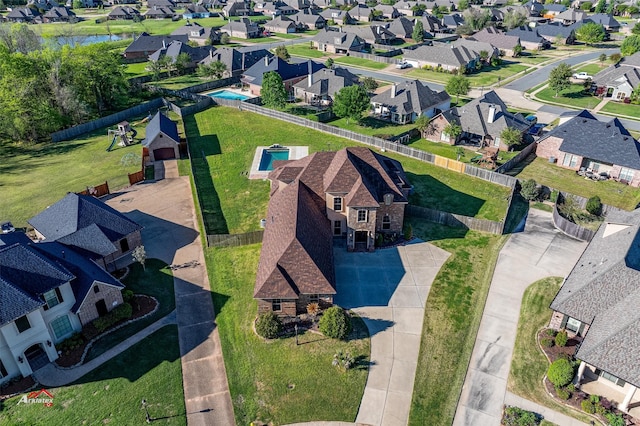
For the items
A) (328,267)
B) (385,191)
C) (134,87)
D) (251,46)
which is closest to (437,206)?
(385,191)

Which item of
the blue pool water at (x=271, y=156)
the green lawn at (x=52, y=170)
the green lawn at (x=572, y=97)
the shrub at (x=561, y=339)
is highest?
the green lawn at (x=572, y=97)

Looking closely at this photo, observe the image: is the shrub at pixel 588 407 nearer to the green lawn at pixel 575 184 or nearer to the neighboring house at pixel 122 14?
the green lawn at pixel 575 184

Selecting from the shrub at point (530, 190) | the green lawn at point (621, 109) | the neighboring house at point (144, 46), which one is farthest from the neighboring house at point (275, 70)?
the green lawn at point (621, 109)

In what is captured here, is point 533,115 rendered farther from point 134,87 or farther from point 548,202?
point 134,87

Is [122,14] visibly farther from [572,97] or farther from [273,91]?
[572,97]

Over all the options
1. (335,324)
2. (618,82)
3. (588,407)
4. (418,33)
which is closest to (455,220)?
(335,324)
